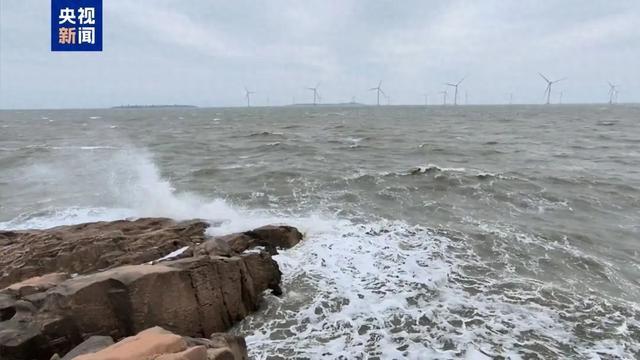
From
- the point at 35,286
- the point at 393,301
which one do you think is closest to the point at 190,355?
the point at 35,286

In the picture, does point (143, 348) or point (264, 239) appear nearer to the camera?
→ point (143, 348)

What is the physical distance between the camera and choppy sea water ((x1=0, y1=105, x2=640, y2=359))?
Answer: 30.9 ft

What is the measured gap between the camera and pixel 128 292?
26.2ft

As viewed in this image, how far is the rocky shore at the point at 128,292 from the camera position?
670 cm

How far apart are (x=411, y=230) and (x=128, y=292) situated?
1022 centimetres

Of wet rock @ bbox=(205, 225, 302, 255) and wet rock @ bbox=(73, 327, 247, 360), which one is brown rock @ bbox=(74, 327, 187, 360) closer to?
wet rock @ bbox=(73, 327, 247, 360)

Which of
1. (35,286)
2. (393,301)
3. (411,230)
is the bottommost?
(393,301)

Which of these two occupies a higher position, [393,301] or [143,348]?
[143,348]

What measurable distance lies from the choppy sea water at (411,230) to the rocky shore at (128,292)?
0.95 meters

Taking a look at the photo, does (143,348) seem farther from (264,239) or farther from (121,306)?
(264,239)

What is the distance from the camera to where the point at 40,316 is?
7.50 meters

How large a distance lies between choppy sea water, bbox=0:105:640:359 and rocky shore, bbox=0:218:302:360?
95 cm

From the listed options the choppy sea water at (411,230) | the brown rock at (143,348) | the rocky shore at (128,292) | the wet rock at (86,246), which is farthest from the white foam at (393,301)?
the brown rock at (143,348)

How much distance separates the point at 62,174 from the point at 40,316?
21045mm
